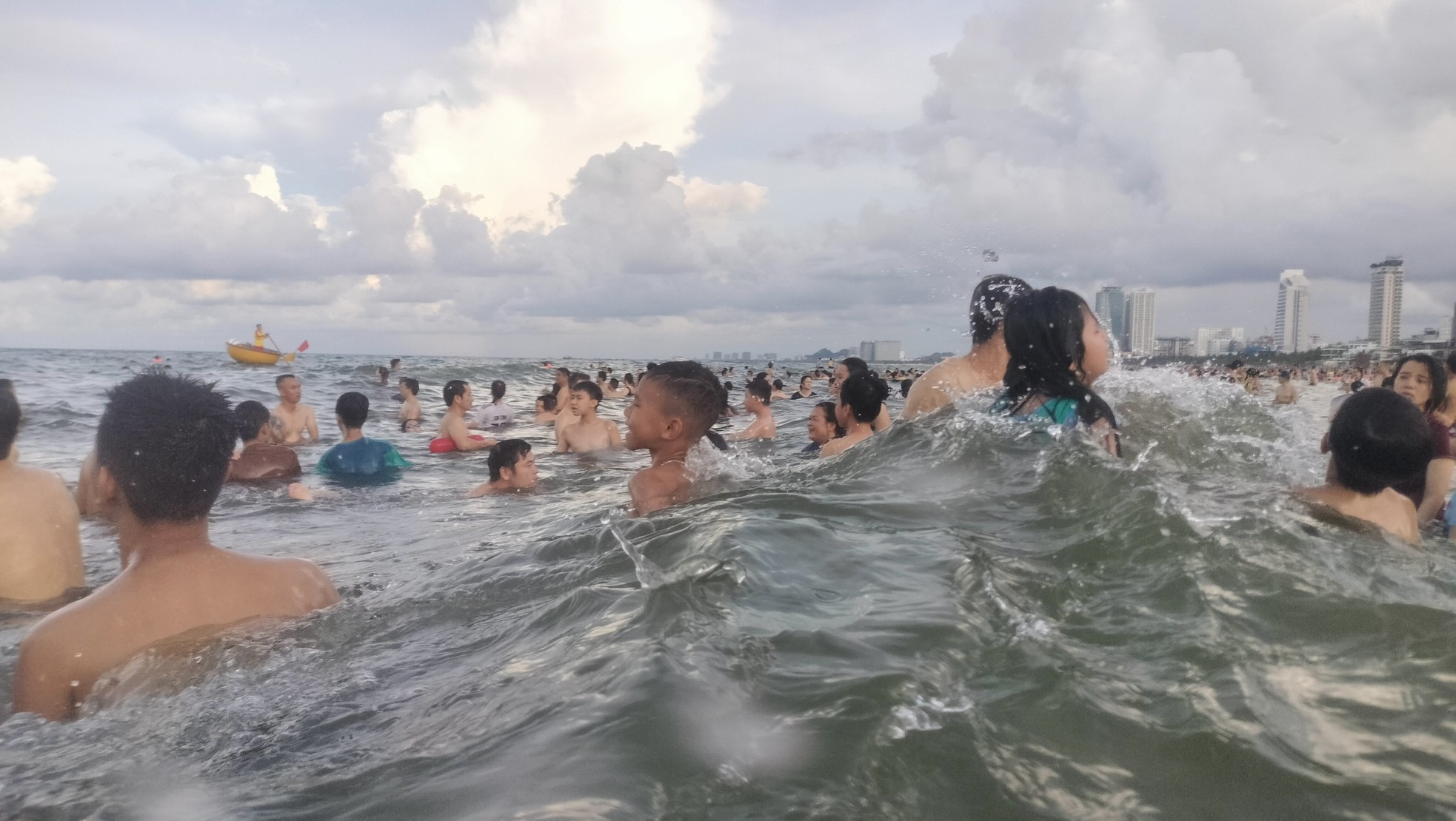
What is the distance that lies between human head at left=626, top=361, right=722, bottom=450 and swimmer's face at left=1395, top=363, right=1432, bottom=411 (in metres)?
5.07

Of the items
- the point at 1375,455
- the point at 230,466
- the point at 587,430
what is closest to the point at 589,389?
the point at 587,430

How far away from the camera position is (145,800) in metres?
2.20

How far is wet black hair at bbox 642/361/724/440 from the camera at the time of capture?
5363 millimetres

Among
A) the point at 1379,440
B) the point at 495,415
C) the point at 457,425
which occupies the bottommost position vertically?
the point at 495,415

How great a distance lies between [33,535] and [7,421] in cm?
57

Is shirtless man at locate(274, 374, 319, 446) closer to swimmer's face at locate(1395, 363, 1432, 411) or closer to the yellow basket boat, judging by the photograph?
swimmer's face at locate(1395, 363, 1432, 411)

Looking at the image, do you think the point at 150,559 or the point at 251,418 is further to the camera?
the point at 251,418

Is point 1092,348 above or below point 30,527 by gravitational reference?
above

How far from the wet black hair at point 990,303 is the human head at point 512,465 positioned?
5136mm

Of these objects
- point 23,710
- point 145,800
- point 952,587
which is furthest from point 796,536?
point 23,710

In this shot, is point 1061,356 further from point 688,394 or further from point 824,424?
point 824,424

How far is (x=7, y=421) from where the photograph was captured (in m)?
4.18

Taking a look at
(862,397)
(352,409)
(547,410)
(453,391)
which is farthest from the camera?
(547,410)

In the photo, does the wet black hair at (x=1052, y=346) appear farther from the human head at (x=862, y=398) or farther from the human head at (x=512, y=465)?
the human head at (x=512, y=465)
